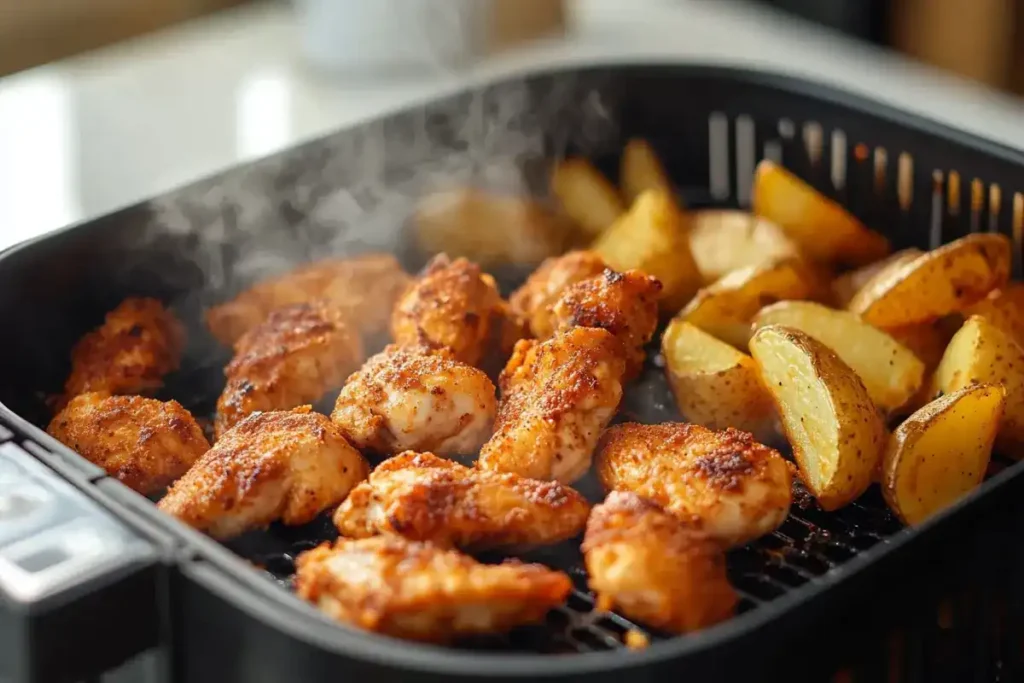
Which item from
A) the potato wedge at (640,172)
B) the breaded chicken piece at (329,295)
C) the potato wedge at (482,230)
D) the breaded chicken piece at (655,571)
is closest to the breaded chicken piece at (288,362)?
the breaded chicken piece at (329,295)

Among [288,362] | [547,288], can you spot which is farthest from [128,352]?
[547,288]

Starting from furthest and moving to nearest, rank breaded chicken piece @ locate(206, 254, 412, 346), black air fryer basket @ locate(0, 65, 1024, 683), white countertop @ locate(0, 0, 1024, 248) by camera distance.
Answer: white countertop @ locate(0, 0, 1024, 248) < breaded chicken piece @ locate(206, 254, 412, 346) < black air fryer basket @ locate(0, 65, 1024, 683)

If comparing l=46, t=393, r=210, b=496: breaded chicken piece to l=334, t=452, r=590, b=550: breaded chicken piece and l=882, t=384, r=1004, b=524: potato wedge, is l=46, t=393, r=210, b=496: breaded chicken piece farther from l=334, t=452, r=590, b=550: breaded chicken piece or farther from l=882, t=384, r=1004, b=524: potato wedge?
l=882, t=384, r=1004, b=524: potato wedge

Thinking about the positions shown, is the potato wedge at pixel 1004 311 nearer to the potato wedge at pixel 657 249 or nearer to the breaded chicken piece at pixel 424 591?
the potato wedge at pixel 657 249

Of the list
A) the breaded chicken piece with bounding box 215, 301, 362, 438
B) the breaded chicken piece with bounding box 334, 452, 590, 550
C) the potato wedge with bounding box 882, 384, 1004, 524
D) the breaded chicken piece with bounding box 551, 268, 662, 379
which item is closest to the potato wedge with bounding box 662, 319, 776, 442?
the breaded chicken piece with bounding box 551, 268, 662, 379

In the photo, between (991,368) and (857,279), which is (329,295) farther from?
(991,368)

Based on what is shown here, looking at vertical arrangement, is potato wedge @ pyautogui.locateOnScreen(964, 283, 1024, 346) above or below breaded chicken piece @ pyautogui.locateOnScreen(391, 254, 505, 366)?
below

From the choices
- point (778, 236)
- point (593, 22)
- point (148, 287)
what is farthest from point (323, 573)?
point (593, 22)

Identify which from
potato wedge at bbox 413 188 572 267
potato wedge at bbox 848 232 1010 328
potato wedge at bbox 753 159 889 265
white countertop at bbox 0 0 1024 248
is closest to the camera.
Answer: potato wedge at bbox 848 232 1010 328
